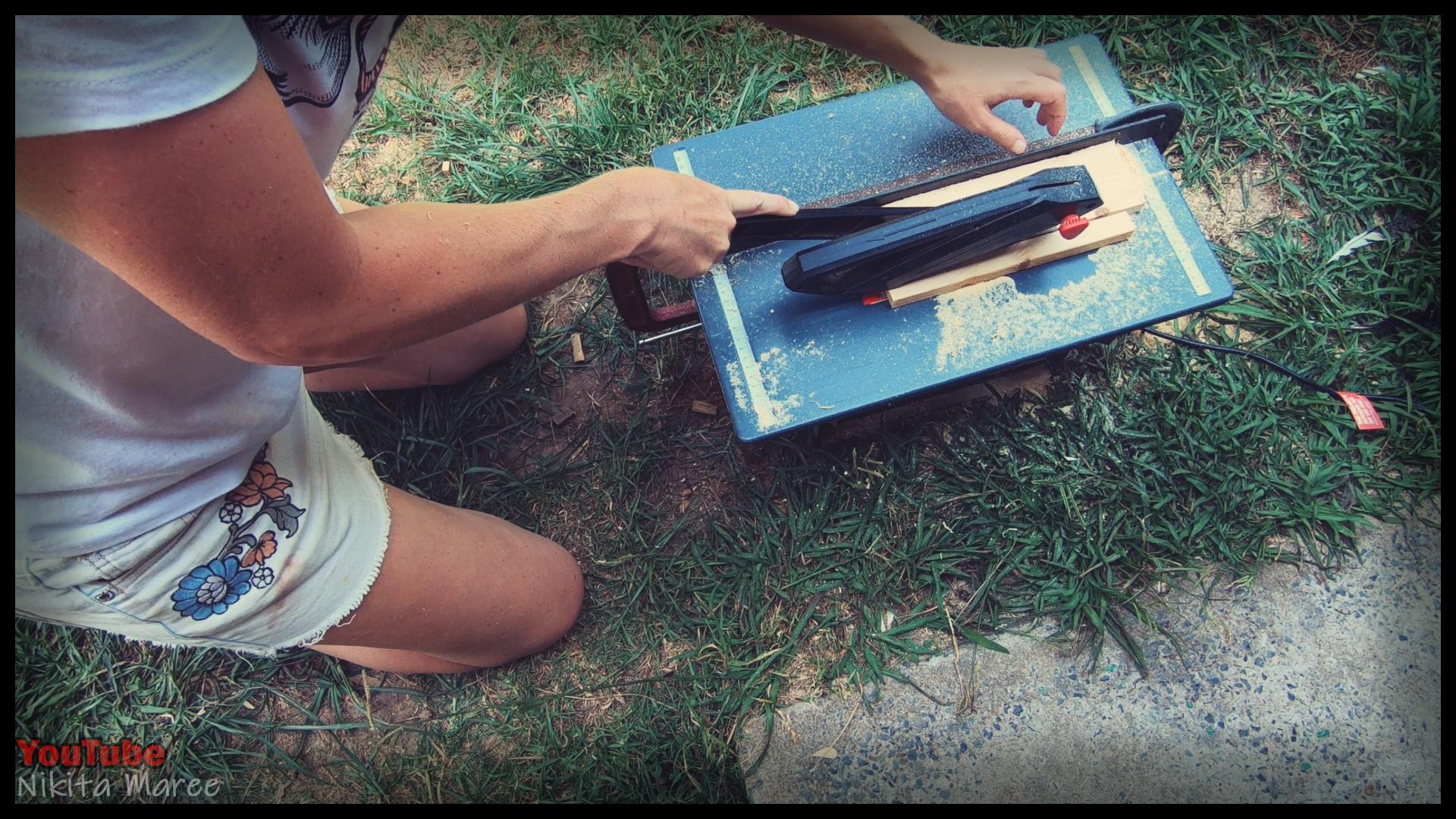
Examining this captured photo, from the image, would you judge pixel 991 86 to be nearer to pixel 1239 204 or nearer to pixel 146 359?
pixel 1239 204

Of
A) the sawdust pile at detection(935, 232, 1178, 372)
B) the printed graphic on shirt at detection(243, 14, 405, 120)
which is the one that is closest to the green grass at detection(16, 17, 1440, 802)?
the sawdust pile at detection(935, 232, 1178, 372)

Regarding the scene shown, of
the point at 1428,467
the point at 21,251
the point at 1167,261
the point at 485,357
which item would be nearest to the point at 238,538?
the point at 21,251

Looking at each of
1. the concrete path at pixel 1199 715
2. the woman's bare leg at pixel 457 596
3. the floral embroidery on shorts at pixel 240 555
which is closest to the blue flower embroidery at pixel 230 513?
the floral embroidery on shorts at pixel 240 555

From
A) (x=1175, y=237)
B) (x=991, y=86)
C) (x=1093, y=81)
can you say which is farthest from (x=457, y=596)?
(x=1093, y=81)

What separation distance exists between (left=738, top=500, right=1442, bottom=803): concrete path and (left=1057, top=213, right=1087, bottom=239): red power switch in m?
0.87

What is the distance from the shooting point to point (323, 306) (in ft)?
3.16

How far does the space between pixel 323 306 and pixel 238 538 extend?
576 mm

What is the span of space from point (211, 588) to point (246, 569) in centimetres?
6

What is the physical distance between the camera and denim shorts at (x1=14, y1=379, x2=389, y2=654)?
4.17ft

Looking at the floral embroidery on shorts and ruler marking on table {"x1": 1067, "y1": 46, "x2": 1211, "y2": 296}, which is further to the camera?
ruler marking on table {"x1": 1067, "y1": 46, "x2": 1211, "y2": 296}

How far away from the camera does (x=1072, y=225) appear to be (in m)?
1.44

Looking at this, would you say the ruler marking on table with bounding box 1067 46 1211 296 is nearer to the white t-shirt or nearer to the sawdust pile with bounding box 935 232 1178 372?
the sawdust pile with bounding box 935 232 1178 372
